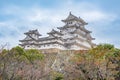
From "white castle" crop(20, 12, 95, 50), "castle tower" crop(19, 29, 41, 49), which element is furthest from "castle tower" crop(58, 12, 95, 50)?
"castle tower" crop(19, 29, 41, 49)

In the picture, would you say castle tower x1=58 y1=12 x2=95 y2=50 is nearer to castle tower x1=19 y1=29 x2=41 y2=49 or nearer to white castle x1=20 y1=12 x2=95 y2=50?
white castle x1=20 y1=12 x2=95 y2=50

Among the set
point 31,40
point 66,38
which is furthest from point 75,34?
point 31,40

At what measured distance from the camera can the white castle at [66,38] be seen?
62469mm

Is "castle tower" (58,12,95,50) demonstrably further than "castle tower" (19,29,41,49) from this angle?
No

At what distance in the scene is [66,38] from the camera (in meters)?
66.0

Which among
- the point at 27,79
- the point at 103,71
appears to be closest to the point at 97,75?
the point at 103,71

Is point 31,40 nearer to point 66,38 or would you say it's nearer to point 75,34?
point 66,38

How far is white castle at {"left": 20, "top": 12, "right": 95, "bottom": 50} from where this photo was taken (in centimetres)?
6247

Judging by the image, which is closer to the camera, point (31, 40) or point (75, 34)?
point (31, 40)

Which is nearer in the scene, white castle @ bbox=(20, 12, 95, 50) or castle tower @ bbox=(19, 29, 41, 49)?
white castle @ bbox=(20, 12, 95, 50)

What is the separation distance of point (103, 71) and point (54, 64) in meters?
16.3

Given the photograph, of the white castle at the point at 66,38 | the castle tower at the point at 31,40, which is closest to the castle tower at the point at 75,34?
the white castle at the point at 66,38

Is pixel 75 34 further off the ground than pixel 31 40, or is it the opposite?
pixel 75 34

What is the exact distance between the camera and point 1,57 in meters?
23.5
